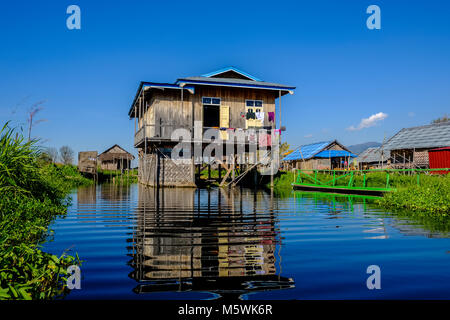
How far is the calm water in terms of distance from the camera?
151 inches

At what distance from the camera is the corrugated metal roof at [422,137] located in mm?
32344

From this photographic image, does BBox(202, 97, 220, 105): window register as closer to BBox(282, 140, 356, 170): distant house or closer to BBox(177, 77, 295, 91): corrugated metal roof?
BBox(177, 77, 295, 91): corrugated metal roof

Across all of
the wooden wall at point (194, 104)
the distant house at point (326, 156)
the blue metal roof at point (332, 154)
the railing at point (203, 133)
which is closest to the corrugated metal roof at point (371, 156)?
the distant house at point (326, 156)

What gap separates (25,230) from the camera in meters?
5.95

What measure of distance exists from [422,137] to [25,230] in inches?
1411

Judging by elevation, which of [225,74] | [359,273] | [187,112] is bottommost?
[359,273]

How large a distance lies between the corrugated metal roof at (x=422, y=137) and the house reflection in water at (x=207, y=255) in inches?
1129

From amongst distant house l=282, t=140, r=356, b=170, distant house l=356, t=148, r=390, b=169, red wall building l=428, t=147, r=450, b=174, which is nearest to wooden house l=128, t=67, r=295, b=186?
red wall building l=428, t=147, r=450, b=174

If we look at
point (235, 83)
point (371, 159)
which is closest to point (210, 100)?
point (235, 83)

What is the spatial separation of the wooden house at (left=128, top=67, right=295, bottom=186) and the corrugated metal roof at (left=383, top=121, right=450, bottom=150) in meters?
17.2
